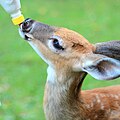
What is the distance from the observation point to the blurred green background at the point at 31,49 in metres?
7.77

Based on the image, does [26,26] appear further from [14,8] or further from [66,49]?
[66,49]

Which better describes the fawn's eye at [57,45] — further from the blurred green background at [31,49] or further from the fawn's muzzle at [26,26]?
the blurred green background at [31,49]

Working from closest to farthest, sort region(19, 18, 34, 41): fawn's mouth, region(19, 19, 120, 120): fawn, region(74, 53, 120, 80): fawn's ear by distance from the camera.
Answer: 1. region(74, 53, 120, 80): fawn's ear
2. region(19, 19, 120, 120): fawn
3. region(19, 18, 34, 41): fawn's mouth

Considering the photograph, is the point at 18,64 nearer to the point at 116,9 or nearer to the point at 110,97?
the point at 110,97

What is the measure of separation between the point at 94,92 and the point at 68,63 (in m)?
0.44

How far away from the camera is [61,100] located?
5.23 meters

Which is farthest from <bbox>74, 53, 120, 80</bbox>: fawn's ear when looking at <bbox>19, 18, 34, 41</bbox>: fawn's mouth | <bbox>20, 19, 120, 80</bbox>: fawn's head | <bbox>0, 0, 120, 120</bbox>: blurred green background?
<bbox>0, 0, 120, 120</bbox>: blurred green background

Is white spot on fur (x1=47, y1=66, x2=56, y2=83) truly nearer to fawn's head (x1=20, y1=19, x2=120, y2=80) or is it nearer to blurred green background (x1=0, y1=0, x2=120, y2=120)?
fawn's head (x1=20, y1=19, x2=120, y2=80)

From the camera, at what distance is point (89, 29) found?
45.4ft

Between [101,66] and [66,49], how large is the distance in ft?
1.14

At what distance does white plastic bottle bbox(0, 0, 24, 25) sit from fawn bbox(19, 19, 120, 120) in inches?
3.9

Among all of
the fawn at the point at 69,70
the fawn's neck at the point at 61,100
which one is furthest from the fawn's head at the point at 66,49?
the fawn's neck at the point at 61,100

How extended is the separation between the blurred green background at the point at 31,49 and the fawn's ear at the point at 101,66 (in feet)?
7.56

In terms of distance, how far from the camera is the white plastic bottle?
5.13 metres
